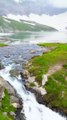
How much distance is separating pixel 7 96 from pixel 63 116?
8528mm

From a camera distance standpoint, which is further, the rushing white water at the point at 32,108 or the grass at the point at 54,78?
the grass at the point at 54,78

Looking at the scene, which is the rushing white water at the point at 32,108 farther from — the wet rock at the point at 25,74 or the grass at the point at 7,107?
the grass at the point at 7,107

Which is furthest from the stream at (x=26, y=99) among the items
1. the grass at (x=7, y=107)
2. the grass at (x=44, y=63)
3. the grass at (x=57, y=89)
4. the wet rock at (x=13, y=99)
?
the grass at (x=44, y=63)

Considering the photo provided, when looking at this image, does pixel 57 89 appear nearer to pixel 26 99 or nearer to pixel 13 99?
pixel 26 99

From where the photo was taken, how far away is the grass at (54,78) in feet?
144

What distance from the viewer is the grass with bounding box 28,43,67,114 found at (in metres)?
43.8

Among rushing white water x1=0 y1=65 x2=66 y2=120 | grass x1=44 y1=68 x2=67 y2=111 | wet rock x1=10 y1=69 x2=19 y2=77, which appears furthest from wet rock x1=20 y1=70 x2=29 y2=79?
grass x1=44 y1=68 x2=67 y2=111

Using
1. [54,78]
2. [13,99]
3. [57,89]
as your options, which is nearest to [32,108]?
[13,99]

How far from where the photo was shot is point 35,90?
46281 millimetres

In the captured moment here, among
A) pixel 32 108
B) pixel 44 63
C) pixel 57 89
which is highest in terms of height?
pixel 44 63

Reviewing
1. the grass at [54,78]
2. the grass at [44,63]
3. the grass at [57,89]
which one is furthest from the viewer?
the grass at [44,63]

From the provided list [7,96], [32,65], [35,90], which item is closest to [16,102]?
[7,96]

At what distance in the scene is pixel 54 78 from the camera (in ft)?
160

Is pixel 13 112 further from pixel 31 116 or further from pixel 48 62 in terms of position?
pixel 48 62
